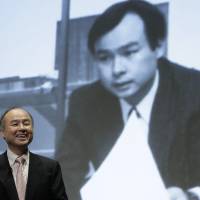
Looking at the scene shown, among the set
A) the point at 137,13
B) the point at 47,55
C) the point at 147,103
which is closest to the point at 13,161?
the point at 147,103

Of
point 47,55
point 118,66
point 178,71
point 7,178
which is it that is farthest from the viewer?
point 47,55

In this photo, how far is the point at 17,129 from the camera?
1.04m

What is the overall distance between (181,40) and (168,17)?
117 mm

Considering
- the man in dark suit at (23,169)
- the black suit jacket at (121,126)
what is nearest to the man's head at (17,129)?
the man in dark suit at (23,169)

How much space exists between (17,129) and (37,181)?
0.35 ft

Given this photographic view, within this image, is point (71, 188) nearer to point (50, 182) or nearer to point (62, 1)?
point (62, 1)

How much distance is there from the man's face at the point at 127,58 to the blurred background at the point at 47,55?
3.1 inches

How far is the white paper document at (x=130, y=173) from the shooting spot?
7.22 ft

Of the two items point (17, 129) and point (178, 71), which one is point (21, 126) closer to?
point (17, 129)

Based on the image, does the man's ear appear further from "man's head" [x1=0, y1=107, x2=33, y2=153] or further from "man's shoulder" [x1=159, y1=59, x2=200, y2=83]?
"man's head" [x1=0, y1=107, x2=33, y2=153]

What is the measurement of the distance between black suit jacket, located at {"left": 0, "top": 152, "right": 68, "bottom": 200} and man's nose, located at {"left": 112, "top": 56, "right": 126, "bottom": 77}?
1.24 metres

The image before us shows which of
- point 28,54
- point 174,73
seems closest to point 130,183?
point 174,73

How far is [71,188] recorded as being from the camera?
2.42m

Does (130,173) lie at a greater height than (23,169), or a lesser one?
lesser
